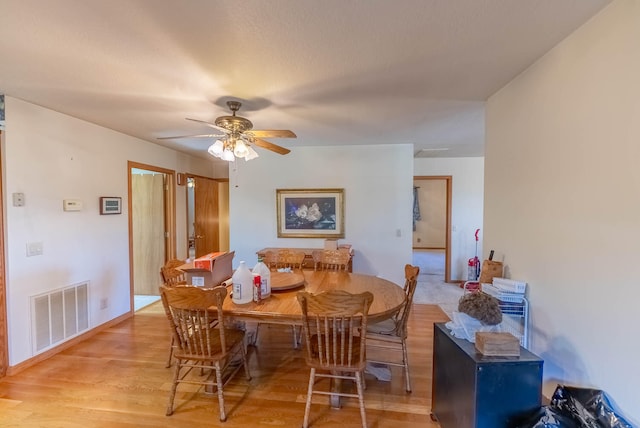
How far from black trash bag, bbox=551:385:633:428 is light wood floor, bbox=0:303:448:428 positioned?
2.57ft

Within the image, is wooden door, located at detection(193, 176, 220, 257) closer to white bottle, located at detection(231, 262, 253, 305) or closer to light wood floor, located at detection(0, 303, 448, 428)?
light wood floor, located at detection(0, 303, 448, 428)

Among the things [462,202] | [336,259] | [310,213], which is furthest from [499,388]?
[462,202]

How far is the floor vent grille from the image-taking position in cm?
276

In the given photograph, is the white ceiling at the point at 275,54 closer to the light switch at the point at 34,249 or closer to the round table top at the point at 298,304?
the light switch at the point at 34,249

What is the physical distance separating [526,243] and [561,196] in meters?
0.45

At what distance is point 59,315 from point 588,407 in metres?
4.09

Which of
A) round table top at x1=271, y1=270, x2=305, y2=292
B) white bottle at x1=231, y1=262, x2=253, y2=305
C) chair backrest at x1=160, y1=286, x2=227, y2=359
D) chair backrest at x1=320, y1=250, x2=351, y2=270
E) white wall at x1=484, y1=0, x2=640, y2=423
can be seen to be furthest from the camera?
chair backrest at x1=320, y1=250, x2=351, y2=270

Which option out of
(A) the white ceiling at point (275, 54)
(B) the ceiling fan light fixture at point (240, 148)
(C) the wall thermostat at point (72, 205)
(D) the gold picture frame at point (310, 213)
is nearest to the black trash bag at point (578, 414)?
(A) the white ceiling at point (275, 54)

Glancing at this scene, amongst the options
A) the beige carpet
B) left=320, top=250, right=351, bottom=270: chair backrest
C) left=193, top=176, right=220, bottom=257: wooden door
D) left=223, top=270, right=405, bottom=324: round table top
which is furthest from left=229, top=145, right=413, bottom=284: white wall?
left=223, top=270, right=405, bottom=324: round table top

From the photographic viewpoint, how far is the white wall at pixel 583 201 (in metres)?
1.36

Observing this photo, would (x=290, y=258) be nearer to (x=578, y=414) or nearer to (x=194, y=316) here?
(x=194, y=316)

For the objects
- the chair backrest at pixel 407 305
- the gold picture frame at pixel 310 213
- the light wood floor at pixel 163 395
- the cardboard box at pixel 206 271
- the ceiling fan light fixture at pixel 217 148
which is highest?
the ceiling fan light fixture at pixel 217 148

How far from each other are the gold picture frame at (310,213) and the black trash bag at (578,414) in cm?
318

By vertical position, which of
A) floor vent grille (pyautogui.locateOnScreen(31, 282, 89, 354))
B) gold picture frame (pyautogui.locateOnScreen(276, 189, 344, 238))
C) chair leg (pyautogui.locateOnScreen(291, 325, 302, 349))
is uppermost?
gold picture frame (pyautogui.locateOnScreen(276, 189, 344, 238))
